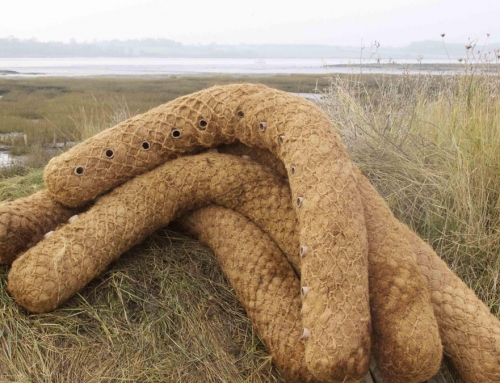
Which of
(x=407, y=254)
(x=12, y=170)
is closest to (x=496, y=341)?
(x=407, y=254)

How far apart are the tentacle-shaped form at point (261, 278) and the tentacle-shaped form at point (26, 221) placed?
552mm

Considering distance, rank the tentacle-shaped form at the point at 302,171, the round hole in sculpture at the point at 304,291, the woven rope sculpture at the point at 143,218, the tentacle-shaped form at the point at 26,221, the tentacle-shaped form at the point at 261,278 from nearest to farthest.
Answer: the tentacle-shaped form at the point at 302,171, the round hole in sculpture at the point at 304,291, the tentacle-shaped form at the point at 261,278, the woven rope sculpture at the point at 143,218, the tentacle-shaped form at the point at 26,221

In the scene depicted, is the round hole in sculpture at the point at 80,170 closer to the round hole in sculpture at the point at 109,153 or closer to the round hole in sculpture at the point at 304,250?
the round hole in sculpture at the point at 109,153

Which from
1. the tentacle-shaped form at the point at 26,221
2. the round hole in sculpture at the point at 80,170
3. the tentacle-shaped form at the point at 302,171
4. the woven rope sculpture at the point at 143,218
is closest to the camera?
the tentacle-shaped form at the point at 302,171

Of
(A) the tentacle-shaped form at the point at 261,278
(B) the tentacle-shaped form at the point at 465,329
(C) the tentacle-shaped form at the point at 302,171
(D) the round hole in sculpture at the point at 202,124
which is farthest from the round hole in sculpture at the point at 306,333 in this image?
(D) the round hole in sculpture at the point at 202,124

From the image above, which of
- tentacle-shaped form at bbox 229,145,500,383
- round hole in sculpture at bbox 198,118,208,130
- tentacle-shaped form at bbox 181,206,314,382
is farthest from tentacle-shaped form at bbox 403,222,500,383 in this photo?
round hole in sculpture at bbox 198,118,208,130

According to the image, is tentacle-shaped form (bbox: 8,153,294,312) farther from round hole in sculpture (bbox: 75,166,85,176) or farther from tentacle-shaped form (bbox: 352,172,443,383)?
tentacle-shaped form (bbox: 352,172,443,383)

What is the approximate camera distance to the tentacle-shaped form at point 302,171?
4.79 ft

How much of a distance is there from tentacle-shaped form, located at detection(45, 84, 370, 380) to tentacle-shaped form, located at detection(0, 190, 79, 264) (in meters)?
0.08

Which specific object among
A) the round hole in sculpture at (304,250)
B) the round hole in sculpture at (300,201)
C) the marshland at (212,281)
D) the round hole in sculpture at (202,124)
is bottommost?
the marshland at (212,281)

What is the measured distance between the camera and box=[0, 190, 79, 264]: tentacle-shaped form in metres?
1.92

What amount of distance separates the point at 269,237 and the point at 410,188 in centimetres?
132

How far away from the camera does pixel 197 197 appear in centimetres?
202

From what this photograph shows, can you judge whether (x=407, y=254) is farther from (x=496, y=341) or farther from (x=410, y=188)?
(x=410, y=188)
